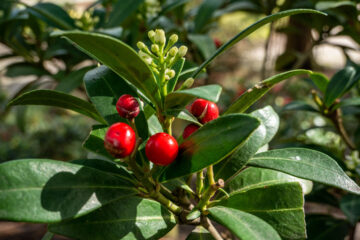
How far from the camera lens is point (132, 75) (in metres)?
0.64

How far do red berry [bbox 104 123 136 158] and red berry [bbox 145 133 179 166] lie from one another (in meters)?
0.04

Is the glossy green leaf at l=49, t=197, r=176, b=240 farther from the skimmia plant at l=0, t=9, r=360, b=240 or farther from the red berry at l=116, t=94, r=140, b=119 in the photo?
the red berry at l=116, t=94, r=140, b=119

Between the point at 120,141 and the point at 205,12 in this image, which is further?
the point at 205,12

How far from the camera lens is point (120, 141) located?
0.58 metres

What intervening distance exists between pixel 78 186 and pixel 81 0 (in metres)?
8.01

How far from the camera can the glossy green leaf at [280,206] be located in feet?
2.48

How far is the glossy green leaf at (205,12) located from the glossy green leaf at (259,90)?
105 centimetres

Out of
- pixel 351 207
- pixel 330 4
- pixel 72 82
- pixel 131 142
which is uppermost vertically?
pixel 131 142

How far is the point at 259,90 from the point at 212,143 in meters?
0.17

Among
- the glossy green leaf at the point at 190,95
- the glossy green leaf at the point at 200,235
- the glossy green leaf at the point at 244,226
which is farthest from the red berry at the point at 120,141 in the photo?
the glossy green leaf at the point at 200,235

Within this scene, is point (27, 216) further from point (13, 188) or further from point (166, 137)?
point (166, 137)

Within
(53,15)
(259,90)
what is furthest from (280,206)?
(53,15)

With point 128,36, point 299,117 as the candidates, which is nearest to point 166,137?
point 128,36

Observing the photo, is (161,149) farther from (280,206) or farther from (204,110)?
(280,206)
